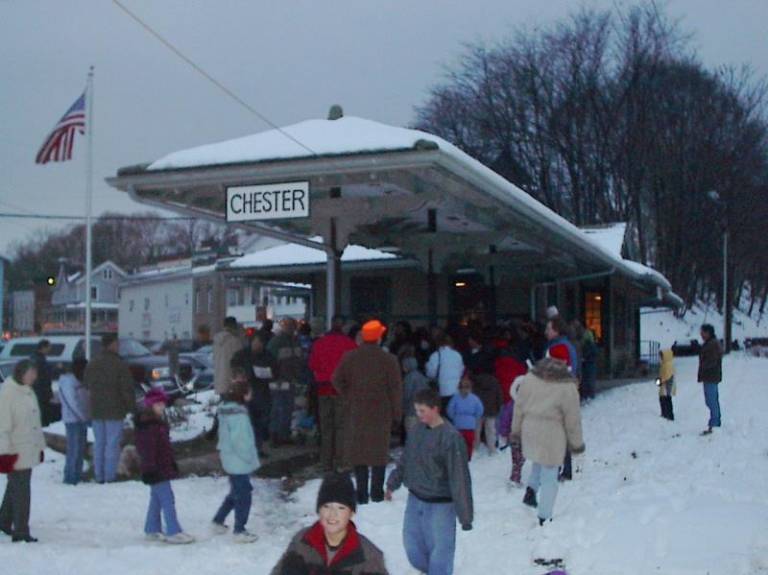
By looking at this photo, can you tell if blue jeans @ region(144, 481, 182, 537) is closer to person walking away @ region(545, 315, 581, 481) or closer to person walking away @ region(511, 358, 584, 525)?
person walking away @ region(511, 358, 584, 525)

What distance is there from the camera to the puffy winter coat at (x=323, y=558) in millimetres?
4148

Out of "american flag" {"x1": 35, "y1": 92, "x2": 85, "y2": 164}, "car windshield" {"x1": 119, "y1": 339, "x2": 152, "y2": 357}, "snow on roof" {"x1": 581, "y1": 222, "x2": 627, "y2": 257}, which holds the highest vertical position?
"american flag" {"x1": 35, "y1": 92, "x2": 85, "y2": 164}

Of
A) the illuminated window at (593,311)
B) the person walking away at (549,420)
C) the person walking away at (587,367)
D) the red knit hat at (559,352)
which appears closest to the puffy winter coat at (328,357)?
the red knit hat at (559,352)

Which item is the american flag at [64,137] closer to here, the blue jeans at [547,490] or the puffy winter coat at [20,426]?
the puffy winter coat at [20,426]

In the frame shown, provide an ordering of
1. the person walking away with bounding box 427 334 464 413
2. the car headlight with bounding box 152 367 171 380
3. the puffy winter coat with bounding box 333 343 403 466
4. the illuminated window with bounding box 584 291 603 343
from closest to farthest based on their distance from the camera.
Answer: the puffy winter coat with bounding box 333 343 403 466 < the person walking away with bounding box 427 334 464 413 < the car headlight with bounding box 152 367 171 380 < the illuminated window with bounding box 584 291 603 343

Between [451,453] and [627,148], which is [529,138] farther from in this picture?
[451,453]

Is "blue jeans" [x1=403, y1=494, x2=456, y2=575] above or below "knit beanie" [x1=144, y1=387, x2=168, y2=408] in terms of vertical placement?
below

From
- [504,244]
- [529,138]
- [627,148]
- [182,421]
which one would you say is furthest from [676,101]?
[182,421]

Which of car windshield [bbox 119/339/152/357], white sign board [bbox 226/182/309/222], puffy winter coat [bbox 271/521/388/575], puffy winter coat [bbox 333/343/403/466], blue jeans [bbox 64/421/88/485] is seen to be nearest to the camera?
puffy winter coat [bbox 271/521/388/575]

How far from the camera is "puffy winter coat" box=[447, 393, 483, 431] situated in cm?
1168

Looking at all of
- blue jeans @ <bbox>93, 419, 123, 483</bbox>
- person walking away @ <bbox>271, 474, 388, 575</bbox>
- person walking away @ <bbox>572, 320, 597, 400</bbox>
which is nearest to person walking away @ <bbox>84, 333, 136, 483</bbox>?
blue jeans @ <bbox>93, 419, 123, 483</bbox>

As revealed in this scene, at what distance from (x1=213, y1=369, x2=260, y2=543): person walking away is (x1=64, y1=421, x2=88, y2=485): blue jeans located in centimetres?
356

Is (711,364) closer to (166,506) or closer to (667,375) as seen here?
(667,375)

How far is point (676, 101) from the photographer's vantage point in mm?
56312
